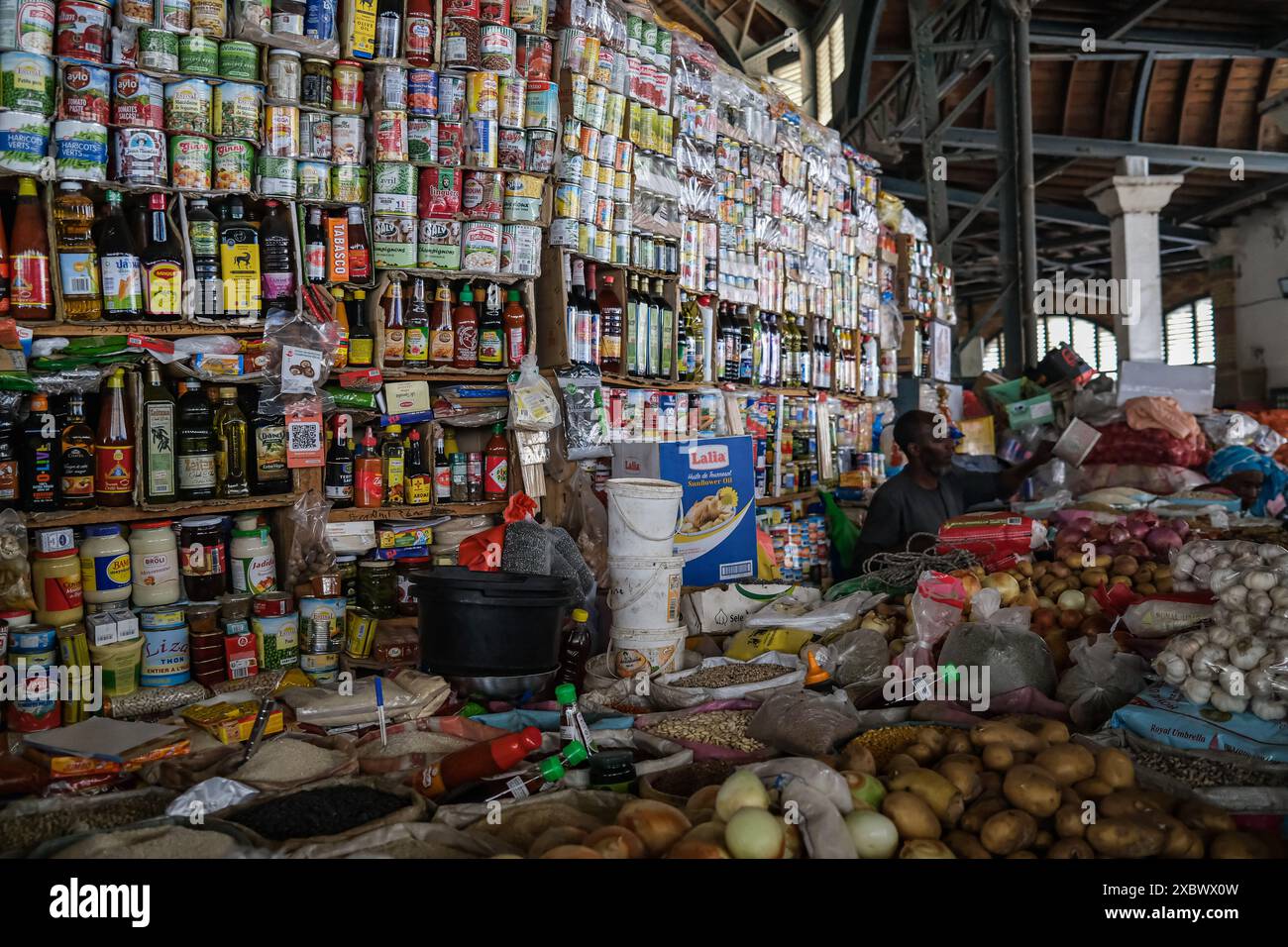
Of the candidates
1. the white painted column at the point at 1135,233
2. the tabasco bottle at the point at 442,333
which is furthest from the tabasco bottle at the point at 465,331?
the white painted column at the point at 1135,233

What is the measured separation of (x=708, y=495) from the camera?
384cm

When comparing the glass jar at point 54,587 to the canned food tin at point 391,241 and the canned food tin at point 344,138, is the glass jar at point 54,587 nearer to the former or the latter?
the canned food tin at point 391,241

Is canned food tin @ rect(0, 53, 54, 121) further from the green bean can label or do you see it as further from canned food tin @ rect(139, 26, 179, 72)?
canned food tin @ rect(139, 26, 179, 72)

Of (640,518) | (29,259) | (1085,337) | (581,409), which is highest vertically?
(1085,337)

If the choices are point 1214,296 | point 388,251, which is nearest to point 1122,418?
point 388,251

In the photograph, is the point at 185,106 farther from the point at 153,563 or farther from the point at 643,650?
the point at 643,650

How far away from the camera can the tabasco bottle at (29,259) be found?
8.45 feet

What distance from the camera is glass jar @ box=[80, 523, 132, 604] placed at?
2.65 metres

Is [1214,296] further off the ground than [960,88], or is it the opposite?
[960,88]

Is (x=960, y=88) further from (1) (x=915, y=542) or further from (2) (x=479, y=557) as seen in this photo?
(2) (x=479, y=557)

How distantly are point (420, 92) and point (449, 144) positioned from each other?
19 centimetres

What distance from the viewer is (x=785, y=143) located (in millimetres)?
4953

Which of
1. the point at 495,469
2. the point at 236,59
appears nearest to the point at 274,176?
the point at 236,59

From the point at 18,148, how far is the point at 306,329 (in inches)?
34.3
